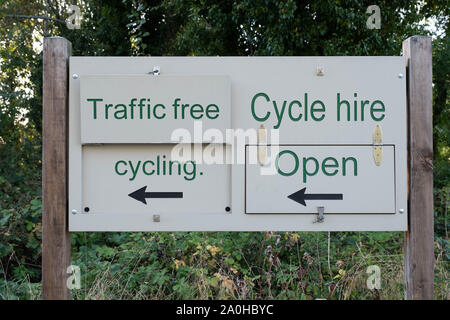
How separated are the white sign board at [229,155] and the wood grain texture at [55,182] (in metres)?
0.06

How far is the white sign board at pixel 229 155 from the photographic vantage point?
263cm

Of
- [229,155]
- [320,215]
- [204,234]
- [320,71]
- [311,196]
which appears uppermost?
[320,71]

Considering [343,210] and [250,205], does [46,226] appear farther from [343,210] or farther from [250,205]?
[343,210]

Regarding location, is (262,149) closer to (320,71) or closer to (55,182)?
(320,71)

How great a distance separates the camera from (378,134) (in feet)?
8.75

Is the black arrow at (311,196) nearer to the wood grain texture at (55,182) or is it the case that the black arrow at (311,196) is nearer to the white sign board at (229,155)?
the white sign board at (229,155)

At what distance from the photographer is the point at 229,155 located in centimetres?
266

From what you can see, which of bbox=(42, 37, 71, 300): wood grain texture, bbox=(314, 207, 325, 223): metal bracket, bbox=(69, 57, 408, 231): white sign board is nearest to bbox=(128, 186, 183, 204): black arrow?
bbox=(69, 57, 408, 231): white sign board

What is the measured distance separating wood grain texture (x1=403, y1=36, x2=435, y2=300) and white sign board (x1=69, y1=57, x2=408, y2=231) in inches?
2.3

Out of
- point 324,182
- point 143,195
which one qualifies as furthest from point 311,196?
point 143,195

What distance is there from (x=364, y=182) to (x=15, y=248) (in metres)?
4.28

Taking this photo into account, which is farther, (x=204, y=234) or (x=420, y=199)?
(x=204, y=234)

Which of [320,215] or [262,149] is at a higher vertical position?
[262,149]

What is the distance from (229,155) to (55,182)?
3.47 ft
